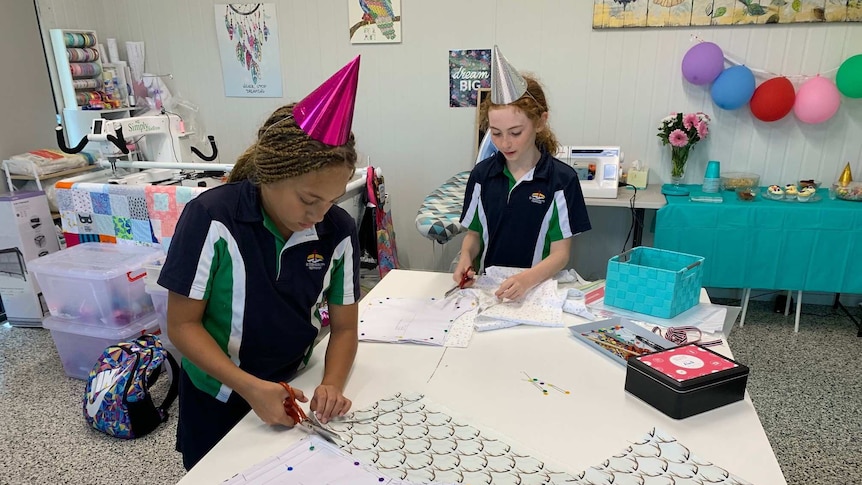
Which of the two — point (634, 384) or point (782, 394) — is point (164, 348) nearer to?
point (634, 384)

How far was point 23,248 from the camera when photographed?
10.0 feet

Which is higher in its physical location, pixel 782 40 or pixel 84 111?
pixel 782 40

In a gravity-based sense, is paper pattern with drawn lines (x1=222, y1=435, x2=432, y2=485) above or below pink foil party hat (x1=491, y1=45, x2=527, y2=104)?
below

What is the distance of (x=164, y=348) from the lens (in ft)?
8.16

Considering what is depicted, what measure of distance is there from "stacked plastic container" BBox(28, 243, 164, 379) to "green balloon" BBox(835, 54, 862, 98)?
347cm

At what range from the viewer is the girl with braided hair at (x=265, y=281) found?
3.39ft

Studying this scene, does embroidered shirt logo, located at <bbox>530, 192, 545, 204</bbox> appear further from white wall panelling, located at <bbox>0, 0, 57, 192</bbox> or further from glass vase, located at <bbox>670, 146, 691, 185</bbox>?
white wall panelling, located at <bbox>0, 0, 57, 192</bbox>

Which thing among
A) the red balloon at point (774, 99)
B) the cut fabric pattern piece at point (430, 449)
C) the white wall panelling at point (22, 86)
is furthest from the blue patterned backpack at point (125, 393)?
the red balloon at point (774, 99)

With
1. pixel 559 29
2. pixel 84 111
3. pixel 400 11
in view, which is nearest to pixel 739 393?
pixel 559 29

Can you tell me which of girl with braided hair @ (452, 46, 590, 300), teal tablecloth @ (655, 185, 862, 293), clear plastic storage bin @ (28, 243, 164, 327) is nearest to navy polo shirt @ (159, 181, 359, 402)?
girl with braided hair @ (452, 46, 590, 300)

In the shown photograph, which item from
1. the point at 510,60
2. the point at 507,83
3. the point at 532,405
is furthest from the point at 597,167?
the point at 532,405

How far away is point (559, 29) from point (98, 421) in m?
2.99

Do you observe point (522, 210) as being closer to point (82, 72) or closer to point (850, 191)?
point (850, 191)

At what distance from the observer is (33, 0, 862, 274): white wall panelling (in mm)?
3117
